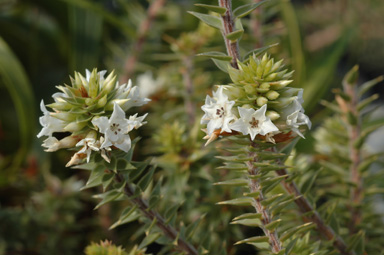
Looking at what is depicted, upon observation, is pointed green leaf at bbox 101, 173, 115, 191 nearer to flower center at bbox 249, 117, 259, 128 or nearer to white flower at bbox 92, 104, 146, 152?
white flower at bbox 92, 104, 146, 152

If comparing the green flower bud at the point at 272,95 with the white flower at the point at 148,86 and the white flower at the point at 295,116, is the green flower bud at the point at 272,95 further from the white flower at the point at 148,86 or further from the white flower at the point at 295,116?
the white flower at the point at 148,86

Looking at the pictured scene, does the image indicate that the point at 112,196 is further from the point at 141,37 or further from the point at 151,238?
the point at 141,37

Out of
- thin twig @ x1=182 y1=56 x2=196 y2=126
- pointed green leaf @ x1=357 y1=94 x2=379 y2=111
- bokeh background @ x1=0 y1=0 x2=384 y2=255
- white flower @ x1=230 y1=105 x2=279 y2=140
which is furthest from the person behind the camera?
thin twig @ x1=182 y1=56 x2=196 y2=126

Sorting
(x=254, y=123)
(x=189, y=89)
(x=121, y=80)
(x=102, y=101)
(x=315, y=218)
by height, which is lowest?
(x=315, y=218)

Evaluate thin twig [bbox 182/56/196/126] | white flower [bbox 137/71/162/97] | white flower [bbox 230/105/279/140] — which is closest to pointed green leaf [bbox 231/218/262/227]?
white flower [bbox 230/105/279/140]

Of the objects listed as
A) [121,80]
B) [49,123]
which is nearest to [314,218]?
[49,123]

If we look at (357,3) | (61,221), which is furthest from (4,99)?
(357,3)

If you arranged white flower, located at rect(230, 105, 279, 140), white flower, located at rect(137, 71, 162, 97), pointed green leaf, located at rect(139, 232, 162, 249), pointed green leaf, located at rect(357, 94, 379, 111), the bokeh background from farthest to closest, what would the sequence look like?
1. white flower, located at rect(137, 71, 162, 97)
2. the bokeh background
3. pointed green leaf, located at rect(357, 94, 379, 111)
4. pointed green leaf, located at rect(139, 232, 162, 249)
5. white flower, located at rect(230, 105, 279, 140)
